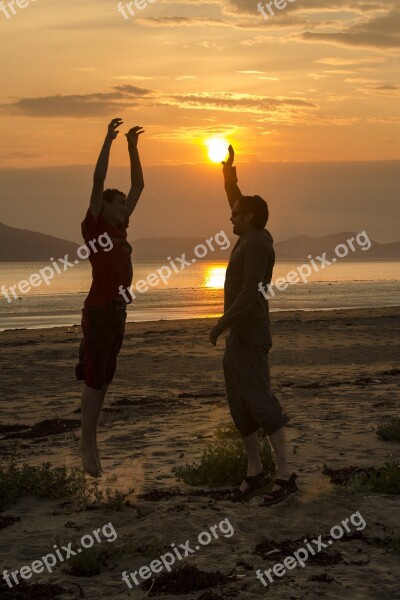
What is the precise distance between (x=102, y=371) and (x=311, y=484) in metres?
1.98

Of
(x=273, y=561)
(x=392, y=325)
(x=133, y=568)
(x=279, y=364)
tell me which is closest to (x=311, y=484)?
(x=273, y=561)

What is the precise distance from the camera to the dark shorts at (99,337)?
6.89 meters

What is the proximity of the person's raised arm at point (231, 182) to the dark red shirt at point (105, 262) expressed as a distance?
42.3 inches

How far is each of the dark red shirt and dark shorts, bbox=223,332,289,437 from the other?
39.9 inches

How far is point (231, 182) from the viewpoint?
753 cm

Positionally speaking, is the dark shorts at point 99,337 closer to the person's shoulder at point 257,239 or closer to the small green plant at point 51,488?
the small green plant at point 51,488

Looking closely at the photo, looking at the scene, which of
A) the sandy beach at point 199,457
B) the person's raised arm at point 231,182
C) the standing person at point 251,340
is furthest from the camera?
the person's raised arm at point 231,182

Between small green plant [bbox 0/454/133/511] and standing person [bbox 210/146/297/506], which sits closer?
standing person [bbox 210/146/297/506]

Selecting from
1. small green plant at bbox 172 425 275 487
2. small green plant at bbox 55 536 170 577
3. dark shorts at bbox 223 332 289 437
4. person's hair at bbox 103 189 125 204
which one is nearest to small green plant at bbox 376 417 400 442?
small green plant at bbox 172 425 275 487

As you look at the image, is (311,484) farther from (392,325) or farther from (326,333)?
(392,325)

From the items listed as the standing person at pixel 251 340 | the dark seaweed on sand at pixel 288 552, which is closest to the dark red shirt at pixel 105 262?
the standing person at pixel 251 340

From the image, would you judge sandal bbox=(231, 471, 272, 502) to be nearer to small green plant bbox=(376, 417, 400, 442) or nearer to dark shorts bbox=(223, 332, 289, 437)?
dark shorts bbox=(223, 332, 289, 437)

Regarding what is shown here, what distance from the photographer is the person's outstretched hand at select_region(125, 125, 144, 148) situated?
770cm

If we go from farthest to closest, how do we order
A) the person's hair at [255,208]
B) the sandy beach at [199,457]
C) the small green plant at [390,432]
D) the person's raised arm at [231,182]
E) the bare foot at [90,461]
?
1. the small green plant at [390,432]
2. the person's raised arm at [231,182]
3. the bare foot at [90,461]
4. the person's hair at [255,208]
5. the sandy beach at [199,457]
